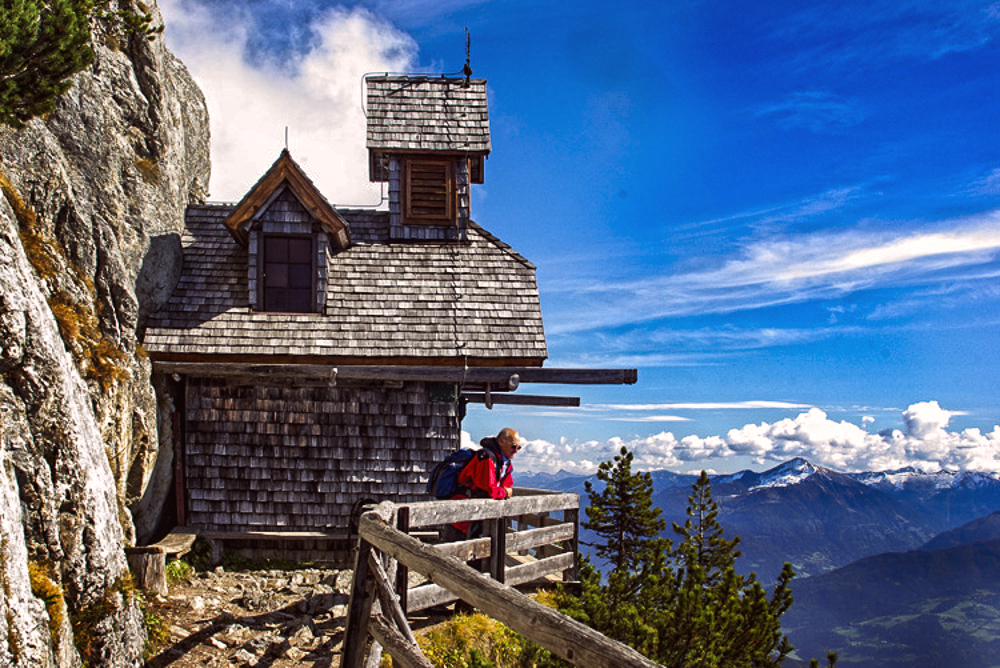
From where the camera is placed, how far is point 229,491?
11984 millimetres

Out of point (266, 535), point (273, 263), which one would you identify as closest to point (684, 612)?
point (266, 535)

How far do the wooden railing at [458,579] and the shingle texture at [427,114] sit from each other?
8777 millimetres

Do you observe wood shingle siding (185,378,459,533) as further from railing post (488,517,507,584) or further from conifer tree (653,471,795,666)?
conifer tree (653,471,795,666)

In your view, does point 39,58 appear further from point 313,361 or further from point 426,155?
point 426,155

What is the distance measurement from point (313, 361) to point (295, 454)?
5.60 feet

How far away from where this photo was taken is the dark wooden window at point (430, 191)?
14.7 meters

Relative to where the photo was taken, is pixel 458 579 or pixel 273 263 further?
pixel 273 263

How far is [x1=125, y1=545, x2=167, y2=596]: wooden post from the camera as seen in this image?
8742 millimetres

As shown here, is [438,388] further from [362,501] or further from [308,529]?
[308,529]

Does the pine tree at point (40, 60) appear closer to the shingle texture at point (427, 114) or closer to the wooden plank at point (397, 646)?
the shingle texture at point (427, 114)

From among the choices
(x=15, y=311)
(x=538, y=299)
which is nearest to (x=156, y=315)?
(x=15, y=311)

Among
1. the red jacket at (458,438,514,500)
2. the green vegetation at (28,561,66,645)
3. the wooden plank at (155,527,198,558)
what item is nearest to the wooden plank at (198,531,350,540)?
the wooden plank at (155,527,198,558)

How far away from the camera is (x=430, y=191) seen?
583 inches

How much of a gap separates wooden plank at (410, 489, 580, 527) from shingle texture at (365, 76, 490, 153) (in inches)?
354
